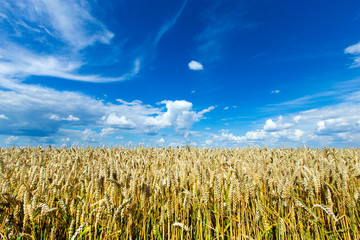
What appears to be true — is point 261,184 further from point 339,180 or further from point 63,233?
point 63,233

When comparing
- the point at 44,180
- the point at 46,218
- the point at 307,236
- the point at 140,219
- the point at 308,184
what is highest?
the point at 44,180

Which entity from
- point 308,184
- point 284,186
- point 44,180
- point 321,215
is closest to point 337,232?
point 321,215

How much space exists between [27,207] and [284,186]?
2407 millimetres

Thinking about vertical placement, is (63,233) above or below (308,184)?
below

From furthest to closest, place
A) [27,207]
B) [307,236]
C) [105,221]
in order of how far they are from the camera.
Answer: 1. [307,236]
2. [105,221]
3. [27,207]

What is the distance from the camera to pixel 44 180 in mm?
2234

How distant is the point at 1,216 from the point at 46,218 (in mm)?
702

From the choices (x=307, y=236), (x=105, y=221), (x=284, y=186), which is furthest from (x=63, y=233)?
(x=307, y=236)

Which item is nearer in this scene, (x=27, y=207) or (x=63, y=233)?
(x=27, y=207)

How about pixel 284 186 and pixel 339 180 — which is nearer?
pixel 284 186

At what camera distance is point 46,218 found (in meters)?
1.95

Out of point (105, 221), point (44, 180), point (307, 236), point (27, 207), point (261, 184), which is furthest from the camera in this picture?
point (261, 184)

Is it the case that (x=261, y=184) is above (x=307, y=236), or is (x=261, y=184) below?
above

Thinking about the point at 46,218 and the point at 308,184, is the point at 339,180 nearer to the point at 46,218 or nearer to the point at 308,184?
the point at 308,184
